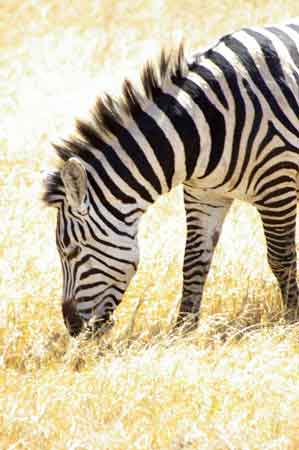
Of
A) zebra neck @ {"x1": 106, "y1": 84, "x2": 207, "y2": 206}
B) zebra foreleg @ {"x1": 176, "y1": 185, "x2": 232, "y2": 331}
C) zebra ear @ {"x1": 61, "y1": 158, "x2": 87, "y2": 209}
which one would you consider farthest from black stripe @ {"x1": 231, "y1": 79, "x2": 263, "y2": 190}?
zebra ear @ {"x1": 61, "y1": 158, "x2": 87, "y2": 209}

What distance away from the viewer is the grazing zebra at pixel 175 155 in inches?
Answer: 260

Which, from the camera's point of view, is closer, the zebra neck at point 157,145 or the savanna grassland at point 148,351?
the savanna grassland at point 148,351

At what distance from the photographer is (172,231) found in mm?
9180

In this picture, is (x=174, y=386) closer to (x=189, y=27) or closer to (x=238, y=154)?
(x=238, y=154)

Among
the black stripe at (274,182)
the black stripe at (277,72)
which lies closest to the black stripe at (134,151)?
the black stripe at (274,182)

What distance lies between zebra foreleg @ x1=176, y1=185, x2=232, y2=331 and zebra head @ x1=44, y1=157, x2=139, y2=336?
94cm

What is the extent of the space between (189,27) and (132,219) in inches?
559

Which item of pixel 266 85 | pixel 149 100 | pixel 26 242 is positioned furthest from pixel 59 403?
pixel 26 242

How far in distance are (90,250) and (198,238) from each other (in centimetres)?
125

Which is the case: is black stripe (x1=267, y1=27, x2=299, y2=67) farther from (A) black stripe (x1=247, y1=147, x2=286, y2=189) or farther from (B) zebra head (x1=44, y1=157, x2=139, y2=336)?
(B) zebra head (x1=44, y1=157, x2=139, y2=336)

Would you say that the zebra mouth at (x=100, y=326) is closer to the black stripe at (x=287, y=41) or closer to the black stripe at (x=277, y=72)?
the black stripe at (x=277, y=72)

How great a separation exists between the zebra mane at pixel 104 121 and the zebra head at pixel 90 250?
0.05ft

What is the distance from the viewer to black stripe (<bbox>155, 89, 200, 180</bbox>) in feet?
22.3

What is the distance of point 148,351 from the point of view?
6273 millimetres
